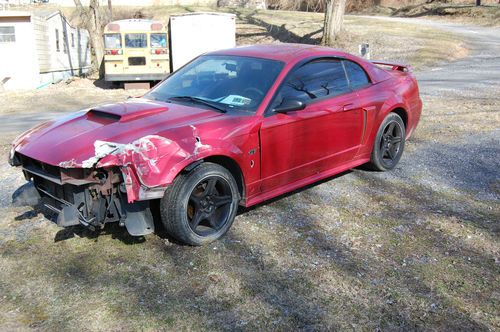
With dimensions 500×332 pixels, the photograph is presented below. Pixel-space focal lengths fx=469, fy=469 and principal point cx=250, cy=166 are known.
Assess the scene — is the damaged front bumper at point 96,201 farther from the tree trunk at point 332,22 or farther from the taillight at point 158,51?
the tree trunk at point 332,22

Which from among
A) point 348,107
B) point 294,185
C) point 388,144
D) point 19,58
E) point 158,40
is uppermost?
point 158,40

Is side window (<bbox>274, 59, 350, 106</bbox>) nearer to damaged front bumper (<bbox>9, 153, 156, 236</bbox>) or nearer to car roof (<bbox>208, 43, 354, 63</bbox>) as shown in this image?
car roof (<bbox>208, 43, 354, 63</bbox>)

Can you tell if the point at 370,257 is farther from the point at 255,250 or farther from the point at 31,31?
the point at 31,31

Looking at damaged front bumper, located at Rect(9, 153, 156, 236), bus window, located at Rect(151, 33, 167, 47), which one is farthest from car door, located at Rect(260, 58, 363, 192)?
bus window, located at Rect(151, 33, 167, 47)

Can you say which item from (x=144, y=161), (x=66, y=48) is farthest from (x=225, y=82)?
(x=66, y=48)

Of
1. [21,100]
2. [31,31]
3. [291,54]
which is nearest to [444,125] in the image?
[291,54]

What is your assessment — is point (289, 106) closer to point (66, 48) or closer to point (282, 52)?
point (282, 52)

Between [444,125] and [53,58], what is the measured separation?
21944 millimetres

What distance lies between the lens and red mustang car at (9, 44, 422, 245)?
3438 mm

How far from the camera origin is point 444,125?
8039 mm

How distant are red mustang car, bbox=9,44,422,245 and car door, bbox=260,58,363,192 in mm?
12

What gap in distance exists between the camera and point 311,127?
176 inches

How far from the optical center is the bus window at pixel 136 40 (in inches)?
717

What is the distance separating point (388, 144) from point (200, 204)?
285cm
